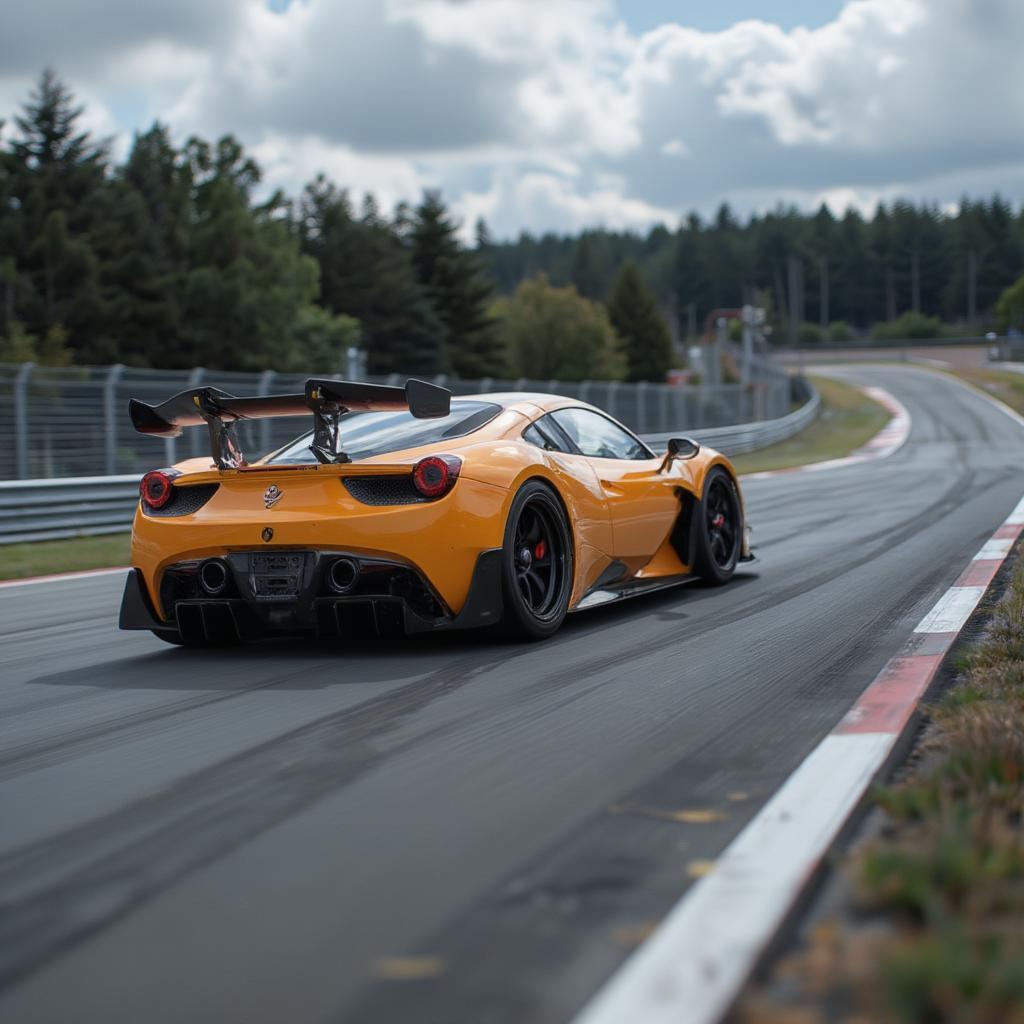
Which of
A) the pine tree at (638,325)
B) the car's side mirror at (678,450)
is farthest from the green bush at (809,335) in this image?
the car's side mirror at (678,450)

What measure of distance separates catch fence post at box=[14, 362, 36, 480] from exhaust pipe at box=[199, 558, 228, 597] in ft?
33.2

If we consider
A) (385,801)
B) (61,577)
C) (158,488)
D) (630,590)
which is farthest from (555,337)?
(385,801)

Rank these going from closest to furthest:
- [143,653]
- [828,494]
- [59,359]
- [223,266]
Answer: [143,653]
[828,494]
[59,359]
[223,266]

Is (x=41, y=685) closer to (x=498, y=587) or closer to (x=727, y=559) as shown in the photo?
(x=498, y=587)

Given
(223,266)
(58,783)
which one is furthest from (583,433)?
(223,266)

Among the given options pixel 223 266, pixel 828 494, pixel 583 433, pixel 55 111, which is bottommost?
pixel 828 494

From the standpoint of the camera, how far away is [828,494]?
1639 cm

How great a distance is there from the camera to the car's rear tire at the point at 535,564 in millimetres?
5539

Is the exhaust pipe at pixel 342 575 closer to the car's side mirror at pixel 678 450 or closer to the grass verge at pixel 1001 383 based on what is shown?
the car's side mirror at pixel 678 450

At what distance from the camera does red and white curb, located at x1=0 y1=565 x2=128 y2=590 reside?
9719 mm

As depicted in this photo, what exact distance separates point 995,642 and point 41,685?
3.60 metres

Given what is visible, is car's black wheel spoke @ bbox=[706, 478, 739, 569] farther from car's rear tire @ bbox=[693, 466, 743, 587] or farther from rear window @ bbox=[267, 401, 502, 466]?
rear window @ bbox=[267, 401, 502, 466]

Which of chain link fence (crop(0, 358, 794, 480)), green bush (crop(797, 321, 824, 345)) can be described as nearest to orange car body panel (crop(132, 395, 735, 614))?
chain link fence (crop(0, 358, 794, 480))

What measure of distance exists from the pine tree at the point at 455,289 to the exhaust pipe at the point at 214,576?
75.0m
